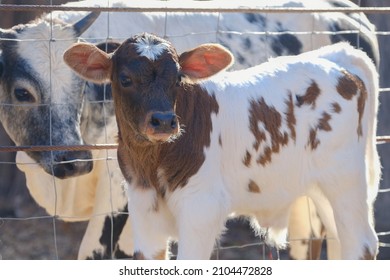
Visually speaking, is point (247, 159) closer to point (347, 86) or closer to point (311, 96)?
point (311, 96)

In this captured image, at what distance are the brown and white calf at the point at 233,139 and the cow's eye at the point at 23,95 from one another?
152 centimetres

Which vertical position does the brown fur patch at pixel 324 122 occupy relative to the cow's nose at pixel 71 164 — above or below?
above

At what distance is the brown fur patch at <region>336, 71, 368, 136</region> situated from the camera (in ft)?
22.9

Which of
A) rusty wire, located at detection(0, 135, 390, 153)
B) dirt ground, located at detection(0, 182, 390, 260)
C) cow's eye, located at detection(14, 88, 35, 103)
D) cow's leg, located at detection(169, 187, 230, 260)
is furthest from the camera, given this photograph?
dirt ground, located at detection(0, 182, 390, 260)

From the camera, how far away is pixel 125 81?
627 cm

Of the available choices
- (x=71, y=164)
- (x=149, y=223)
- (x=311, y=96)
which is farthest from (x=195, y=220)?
(x=71, y=164)

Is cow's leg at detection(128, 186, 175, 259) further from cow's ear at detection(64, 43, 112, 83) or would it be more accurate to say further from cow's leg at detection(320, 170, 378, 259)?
cow's leg at detection(320, 170, 378, 259)

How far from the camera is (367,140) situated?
7.20 metres

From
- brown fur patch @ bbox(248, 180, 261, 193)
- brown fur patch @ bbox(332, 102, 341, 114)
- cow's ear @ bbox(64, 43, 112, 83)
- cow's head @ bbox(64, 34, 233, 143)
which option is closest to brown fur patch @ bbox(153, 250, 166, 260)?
brown fur patch @ bbox(248, 180, 261, 193)

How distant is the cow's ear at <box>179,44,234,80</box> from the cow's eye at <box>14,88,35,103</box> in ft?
5.83

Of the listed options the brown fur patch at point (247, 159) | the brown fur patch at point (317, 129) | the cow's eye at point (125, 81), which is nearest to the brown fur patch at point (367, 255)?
the brown fur patch at point (317, 129)

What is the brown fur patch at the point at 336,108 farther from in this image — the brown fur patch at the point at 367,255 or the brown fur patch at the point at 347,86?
the brown fur patch at the point at 367,255

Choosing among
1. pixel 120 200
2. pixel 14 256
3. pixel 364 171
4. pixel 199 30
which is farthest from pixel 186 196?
pixel 14 256

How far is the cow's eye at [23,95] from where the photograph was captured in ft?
26.0
